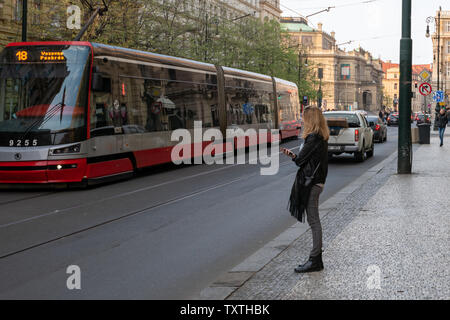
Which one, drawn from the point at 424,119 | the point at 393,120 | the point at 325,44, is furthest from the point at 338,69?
the point at 424,119

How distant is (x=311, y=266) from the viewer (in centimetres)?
628

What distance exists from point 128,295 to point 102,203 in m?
6.16

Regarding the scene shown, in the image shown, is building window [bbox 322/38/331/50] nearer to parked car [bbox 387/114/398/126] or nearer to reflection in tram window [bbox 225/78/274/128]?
parked car [bbox 387/114/398/126]

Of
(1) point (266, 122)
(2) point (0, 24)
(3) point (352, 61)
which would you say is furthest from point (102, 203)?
(3) point (352, 61)

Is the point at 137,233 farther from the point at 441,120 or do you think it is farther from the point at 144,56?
the point at 441,120

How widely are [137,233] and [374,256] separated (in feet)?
11.0

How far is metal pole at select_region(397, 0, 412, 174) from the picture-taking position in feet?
52.0

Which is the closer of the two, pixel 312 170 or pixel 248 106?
pixel 312 170

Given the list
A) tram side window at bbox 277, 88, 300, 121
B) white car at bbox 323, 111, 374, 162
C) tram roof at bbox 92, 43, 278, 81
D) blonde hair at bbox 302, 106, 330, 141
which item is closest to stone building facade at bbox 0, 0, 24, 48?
tram side window at bbox 277, 88, 300, 121

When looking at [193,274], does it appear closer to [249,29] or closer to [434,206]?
[434,206]

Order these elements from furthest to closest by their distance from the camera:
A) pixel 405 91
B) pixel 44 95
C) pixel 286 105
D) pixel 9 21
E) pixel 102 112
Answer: pixel 286 105 < pixel 9 21 < pixel 405 91 < pixel 102 112 < pixel 44 95

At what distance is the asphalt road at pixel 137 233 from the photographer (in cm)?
616

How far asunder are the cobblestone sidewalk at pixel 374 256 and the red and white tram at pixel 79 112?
5595 mm

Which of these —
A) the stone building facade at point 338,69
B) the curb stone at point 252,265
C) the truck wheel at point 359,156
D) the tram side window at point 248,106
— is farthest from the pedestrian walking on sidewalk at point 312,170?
the stone building facade at point 338,69
